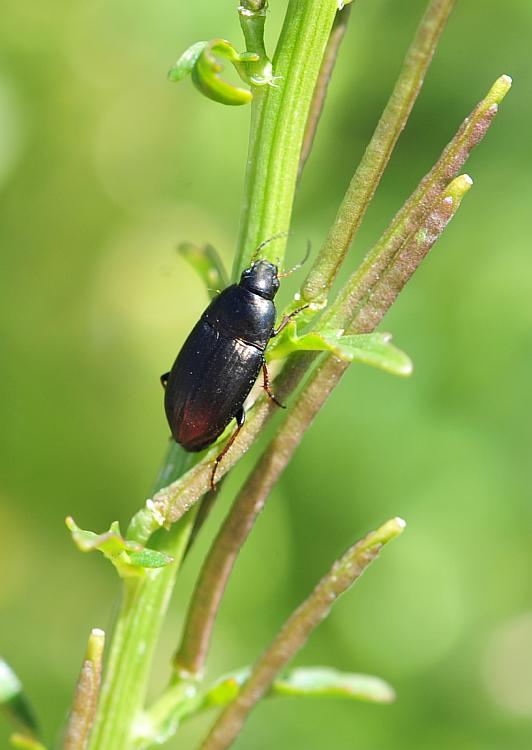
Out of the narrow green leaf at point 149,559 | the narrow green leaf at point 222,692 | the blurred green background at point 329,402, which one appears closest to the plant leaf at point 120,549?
the narrow green leaf at point 149,559

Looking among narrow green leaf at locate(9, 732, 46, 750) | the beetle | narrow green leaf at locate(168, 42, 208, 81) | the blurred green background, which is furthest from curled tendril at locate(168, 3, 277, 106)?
the blurred green background

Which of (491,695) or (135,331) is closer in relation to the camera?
(491,695)

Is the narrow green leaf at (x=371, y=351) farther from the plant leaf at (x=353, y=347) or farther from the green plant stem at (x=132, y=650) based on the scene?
the green plant stem at (x=132, y=650)

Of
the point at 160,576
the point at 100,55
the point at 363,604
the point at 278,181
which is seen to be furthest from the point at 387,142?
the point at 100,55

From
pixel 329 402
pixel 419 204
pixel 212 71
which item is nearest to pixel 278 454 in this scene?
pixel 419 204

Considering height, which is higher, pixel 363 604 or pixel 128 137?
pixel 128 137

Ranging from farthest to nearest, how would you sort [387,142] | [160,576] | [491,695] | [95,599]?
[95,599]
[491,695]
[160,576]
[387,142]

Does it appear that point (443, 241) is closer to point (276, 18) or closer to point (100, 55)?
point (276, 18)

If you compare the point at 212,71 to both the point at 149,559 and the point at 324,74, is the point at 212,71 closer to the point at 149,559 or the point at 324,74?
the point at 324,74
